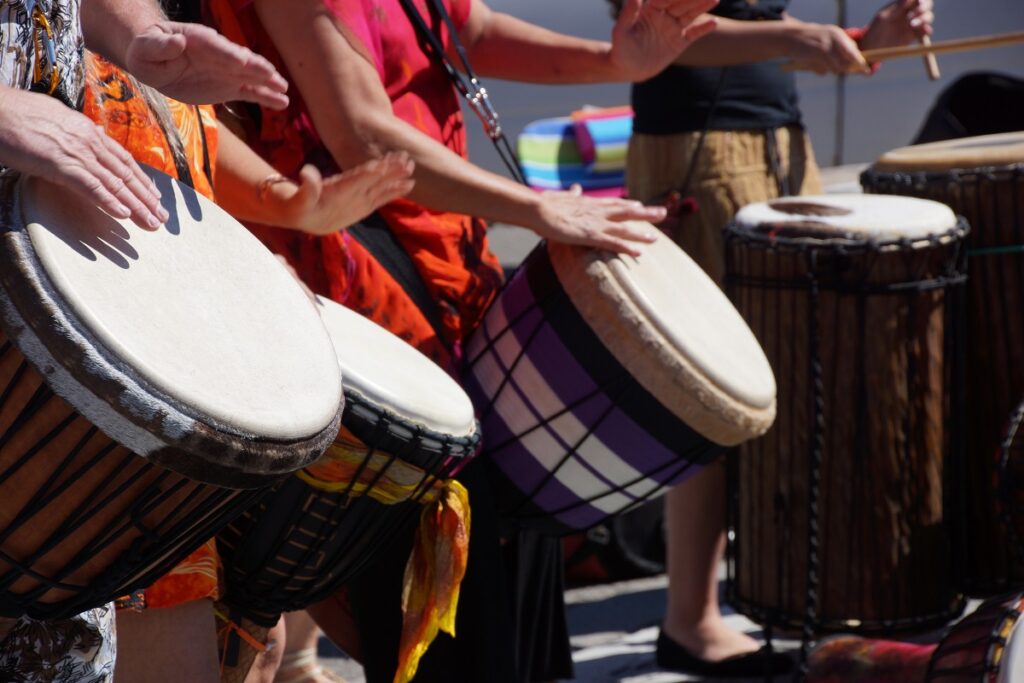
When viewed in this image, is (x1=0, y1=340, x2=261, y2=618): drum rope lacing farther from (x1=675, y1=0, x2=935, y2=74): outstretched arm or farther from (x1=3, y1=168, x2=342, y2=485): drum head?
(x1=675, y1=0, x2=935, y2=74): outstretched arm

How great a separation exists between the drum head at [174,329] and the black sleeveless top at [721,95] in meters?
1.67

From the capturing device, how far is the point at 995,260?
269cm

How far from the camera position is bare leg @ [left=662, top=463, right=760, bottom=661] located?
2.93 metres

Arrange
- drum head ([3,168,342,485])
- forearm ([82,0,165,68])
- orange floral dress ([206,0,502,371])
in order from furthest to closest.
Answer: orange floral dress ([206,0,502,371]) → forearm ([82,0,165,68]) → drum head ([3,168,342,485])

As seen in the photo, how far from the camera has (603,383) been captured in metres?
2.04

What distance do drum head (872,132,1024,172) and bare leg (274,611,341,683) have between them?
59.1 inches

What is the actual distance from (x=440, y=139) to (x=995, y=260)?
1155 millimetres

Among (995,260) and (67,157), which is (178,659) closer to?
(67,157)

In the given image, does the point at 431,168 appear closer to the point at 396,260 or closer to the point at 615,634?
the point at 396,260

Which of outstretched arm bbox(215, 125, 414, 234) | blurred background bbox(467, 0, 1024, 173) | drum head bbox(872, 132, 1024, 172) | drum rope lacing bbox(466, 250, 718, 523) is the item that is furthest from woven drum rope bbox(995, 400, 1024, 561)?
blurred background bbox(467, 0, 1024, 173)

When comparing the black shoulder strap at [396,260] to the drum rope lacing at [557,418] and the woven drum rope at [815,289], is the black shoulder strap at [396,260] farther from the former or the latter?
the woven drum rope at [815,289]

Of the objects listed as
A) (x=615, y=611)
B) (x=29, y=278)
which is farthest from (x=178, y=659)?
(x=615, y=611)

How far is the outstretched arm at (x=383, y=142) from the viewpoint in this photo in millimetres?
2043

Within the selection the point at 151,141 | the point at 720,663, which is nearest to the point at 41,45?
the point at 151,141
